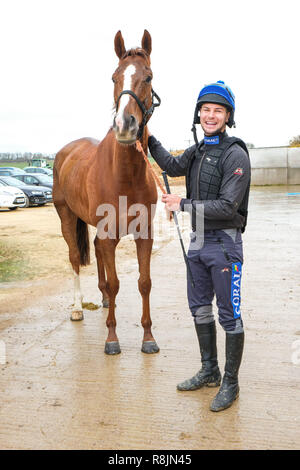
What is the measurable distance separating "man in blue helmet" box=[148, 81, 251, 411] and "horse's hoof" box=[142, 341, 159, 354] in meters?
0.67

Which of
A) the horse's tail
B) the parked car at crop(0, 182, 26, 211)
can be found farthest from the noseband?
the parked car at crop(0, 182, 26, 211)

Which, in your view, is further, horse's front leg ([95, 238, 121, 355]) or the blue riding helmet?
horse's front leg ([95, 238, 121, 355])

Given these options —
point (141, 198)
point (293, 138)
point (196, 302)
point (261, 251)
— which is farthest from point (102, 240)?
point (293, 138)

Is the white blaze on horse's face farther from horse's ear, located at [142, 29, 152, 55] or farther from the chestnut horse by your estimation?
horse's ear, located at [142, 29, 152, 55]

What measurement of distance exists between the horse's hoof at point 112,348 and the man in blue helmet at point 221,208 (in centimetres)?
82

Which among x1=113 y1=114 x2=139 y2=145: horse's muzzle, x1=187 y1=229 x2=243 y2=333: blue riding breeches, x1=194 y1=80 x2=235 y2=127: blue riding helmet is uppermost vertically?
x1=194 y1=80 x2=235 y2=127: blue riding helmet

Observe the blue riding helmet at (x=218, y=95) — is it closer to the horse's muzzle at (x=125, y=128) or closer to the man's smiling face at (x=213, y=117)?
the man's smiling face at (x=213, y=117)

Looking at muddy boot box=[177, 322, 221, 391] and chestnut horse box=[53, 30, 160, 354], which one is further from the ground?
chestnut horse box=[53, 30, 160, 354]

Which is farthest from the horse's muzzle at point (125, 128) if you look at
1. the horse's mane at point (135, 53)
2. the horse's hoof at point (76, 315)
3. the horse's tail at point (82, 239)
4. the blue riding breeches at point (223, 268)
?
the horse's tail at point (82, 239)

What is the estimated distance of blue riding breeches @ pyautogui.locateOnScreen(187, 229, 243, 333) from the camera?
9.00 ft

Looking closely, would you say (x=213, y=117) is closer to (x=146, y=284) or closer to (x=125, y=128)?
(x=125, y=128)

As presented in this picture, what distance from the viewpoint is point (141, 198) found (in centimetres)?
357
